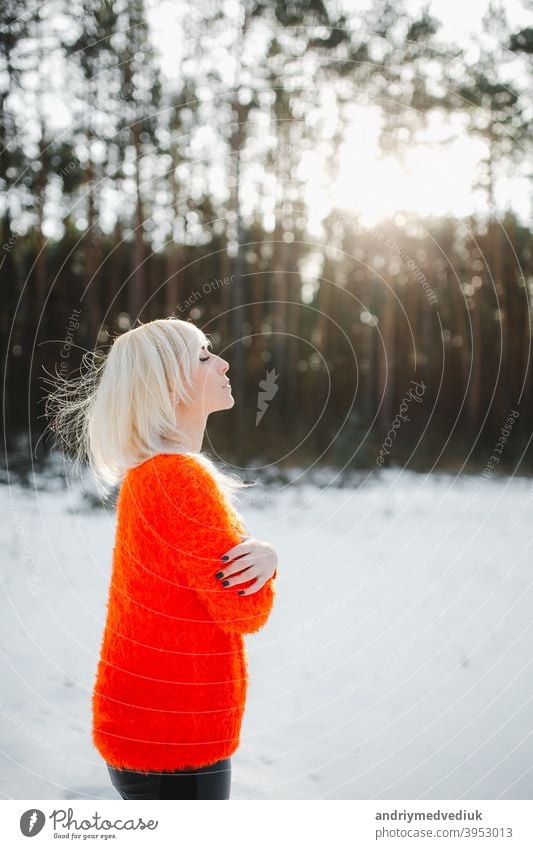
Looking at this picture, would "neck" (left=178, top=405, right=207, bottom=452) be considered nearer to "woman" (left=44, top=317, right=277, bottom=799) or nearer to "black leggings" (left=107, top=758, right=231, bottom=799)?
"woman" (left=44, top=317, right=277, bottom=799)

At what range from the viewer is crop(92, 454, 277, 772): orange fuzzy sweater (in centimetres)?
145

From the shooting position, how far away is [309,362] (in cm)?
1518

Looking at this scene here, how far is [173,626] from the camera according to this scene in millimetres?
1517

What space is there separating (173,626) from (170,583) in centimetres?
10

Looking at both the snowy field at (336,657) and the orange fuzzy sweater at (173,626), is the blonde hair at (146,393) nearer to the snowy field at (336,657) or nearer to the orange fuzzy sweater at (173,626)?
the orange fuzzy sweater at (173,626)

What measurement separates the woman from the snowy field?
1.37 metres

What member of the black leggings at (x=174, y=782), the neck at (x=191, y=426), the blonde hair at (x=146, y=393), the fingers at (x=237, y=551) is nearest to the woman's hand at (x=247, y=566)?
the fingers at (x=237, y=551)

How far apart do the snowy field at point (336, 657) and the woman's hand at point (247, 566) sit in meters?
1.68

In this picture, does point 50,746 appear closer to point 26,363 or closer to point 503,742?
point 503,742

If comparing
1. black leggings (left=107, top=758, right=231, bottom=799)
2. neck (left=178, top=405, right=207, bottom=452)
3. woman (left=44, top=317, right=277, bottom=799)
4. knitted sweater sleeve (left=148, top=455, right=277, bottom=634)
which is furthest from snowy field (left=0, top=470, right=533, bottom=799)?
neck (left=178, top=405, right=207, bottom=452)

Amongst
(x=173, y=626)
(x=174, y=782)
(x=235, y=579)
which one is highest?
(x=235, y=579)

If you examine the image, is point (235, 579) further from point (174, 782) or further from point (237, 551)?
point (174, 782)

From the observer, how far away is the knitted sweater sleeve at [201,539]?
143cm

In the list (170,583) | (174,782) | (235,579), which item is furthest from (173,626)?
(174,782)
